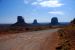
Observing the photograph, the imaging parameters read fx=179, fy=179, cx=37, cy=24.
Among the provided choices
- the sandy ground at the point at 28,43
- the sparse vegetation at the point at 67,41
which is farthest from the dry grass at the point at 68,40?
the sandy ground at the point at 28,43

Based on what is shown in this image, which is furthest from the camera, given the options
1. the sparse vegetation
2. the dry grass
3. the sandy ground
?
the sandy ground

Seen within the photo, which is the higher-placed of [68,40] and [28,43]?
[68,40]

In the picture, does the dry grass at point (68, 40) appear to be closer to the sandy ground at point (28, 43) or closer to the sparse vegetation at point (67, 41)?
the sparse vegetation at point (67, 41)

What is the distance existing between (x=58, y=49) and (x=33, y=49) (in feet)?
8.39

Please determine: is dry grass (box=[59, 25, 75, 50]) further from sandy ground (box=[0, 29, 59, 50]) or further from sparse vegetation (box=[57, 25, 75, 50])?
sandy ground (box=[0, 29, 59, 50])

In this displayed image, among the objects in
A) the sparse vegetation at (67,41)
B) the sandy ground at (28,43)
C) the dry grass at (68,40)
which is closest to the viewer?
the sparse vegetation at (67,41)

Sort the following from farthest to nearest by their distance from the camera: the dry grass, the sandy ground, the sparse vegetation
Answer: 1. the sandy ground
2. the dry grass
3. the sparse vegetation

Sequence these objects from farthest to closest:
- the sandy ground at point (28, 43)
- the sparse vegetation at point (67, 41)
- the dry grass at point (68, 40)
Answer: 1. the sandy ground at point (28, 43)
2. the dry grass at point (68, 40)
3. the sparse vegetation at point (67, 41)

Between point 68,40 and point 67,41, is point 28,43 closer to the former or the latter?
point 67,41

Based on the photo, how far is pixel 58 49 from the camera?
18266mm

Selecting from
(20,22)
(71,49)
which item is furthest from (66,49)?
(20,22)

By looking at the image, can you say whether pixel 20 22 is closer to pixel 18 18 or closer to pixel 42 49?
pixel 18 18

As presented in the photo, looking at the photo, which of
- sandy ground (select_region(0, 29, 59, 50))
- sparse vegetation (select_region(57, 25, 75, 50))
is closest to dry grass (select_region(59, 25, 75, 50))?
sparse vegetation (select_region(57, 25, 75, 50))

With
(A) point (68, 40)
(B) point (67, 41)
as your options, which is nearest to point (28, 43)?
(B) point (67, 41)
